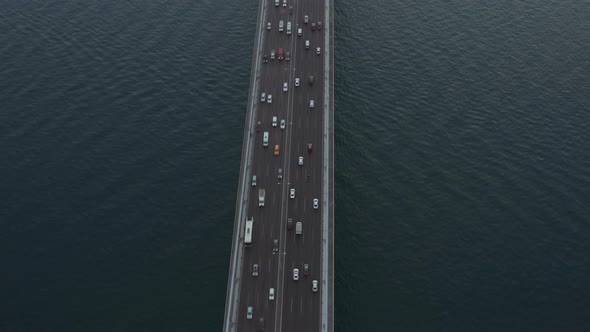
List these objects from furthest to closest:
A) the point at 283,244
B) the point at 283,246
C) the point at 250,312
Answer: the point at 283,244, the point at 283,246, the point at 250,312

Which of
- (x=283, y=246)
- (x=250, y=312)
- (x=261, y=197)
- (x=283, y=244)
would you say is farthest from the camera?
(x=261, y=197)

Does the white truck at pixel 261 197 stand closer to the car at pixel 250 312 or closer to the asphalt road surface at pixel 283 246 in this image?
the asphalt road surface at pixel 283 246

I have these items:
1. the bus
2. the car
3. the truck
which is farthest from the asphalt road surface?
the bus

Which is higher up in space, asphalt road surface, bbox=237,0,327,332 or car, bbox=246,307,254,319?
asphalt road surface, bbox=237,0,327,332

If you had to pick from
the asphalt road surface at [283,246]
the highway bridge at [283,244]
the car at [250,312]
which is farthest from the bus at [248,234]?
the car at [250,312]

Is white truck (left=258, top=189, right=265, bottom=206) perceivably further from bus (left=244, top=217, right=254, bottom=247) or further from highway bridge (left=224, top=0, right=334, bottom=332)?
bus (left=244, top=217, right=254, bottom=247)

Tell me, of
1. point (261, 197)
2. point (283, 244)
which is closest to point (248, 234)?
point (283, 244)

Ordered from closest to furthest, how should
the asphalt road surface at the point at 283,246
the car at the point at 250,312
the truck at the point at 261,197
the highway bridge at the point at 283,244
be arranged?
1. the car at the point at 250,312
2. the highway bridge at the point at 283,244
3. the asphalt road surface at the point at 283,246
4. the truck at the point at 261,197

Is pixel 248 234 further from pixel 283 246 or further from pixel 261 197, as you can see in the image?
pixel 261 197

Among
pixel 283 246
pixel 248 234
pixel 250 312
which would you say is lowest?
pixel 250 312

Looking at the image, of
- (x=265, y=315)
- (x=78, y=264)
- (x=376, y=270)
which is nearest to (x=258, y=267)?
(x=265, y=315)

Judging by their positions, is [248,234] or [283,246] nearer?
[248,234]
